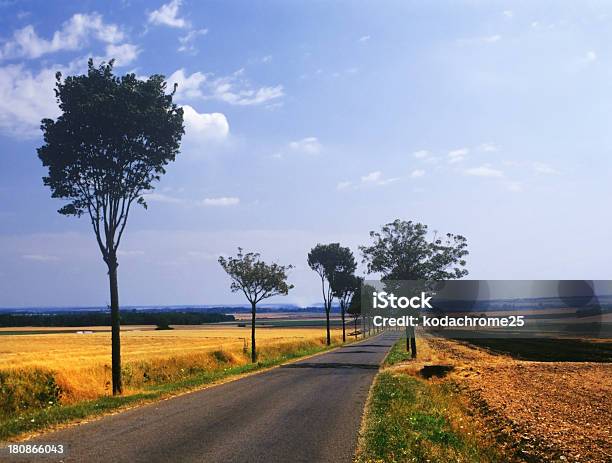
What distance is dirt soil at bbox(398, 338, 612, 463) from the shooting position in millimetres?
12922

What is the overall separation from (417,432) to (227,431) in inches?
196

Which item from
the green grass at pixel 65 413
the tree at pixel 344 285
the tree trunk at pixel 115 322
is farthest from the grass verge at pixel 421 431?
the tree at pixel 344 285

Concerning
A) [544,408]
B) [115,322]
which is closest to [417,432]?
[544,408]

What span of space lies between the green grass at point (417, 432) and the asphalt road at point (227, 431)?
55cm

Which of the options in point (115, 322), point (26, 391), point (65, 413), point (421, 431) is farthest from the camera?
point (115, 322)

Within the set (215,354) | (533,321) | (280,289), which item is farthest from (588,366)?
(533,321)

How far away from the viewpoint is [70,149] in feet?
76.9

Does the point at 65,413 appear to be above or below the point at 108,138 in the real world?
below

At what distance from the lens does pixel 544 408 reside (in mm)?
18875

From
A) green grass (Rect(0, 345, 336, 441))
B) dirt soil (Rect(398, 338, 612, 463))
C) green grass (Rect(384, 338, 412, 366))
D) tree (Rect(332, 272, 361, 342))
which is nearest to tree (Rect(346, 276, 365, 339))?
tree (Rect(332, 272, 361, 342))

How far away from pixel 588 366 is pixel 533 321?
122206 millimetres

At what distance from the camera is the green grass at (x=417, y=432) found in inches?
482

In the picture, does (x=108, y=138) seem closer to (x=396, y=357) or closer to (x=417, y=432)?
(x=417, y=432)

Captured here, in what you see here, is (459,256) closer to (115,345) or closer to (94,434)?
(115,345)
